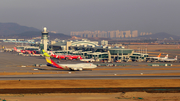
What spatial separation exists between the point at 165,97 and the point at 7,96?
104 ft

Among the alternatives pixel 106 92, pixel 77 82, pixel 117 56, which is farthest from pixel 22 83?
pixel 117 56

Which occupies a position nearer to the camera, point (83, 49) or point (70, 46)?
point (83, 49)

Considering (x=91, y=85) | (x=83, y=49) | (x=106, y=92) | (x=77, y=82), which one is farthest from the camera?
(x=83, y=49)

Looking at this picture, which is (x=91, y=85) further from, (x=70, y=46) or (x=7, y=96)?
(x=70, y=46)

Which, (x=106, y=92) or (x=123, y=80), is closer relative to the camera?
(x=106, y=92)

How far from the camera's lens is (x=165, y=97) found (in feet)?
153

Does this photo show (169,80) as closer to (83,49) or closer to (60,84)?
(60,84)

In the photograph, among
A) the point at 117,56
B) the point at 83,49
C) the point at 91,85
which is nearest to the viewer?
the point at 91,85

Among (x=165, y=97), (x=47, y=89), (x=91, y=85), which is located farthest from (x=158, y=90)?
(x=47, y=89)

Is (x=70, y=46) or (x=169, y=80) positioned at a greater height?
(x=70, y=46)

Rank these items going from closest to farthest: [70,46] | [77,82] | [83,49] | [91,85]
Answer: [91,85] → [77,82] → [83,49] → [70,46]

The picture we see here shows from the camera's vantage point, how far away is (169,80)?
61719mm

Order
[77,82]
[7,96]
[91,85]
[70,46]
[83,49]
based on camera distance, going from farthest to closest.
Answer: [70,46] → [83,49] → [77,82] → [91,85] → [7,96]

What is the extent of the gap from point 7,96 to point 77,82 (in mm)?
18538
